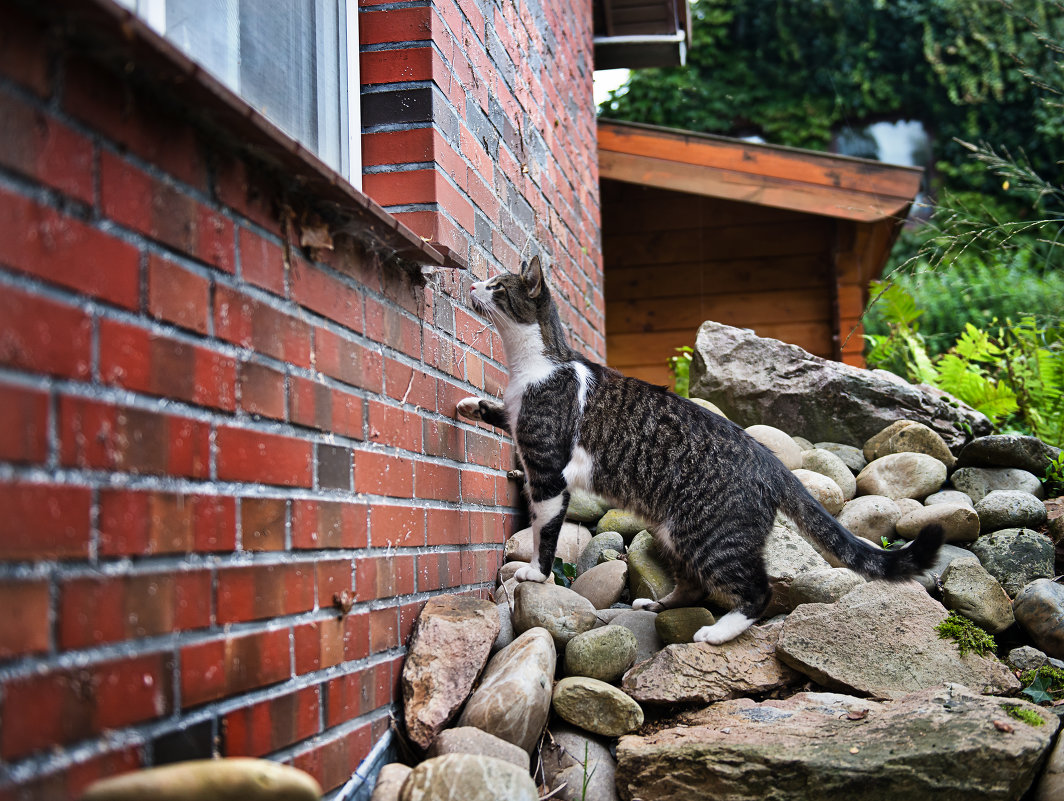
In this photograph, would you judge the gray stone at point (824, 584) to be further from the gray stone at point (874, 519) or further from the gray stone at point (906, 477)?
the gray stone at point (906, 477)

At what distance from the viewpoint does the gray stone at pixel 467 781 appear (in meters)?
1.74

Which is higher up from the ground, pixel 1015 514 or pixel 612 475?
pixel 612 475

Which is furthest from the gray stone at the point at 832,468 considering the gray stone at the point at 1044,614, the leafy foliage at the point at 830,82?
the leafy foliage at the point at 830,82

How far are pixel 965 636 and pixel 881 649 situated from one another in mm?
284

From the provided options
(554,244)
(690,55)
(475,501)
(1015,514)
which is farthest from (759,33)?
(475,501)

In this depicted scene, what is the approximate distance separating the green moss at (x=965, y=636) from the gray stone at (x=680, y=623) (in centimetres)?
77

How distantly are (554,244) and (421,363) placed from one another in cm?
210

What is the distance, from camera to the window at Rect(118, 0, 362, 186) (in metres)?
1.74

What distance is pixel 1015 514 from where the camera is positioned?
12.0 ft

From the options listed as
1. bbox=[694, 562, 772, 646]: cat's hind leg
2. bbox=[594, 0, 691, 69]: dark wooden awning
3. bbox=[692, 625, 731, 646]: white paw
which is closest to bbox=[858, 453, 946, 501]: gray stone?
bbox=[694, 562, 772, 646]: cat's hind leg

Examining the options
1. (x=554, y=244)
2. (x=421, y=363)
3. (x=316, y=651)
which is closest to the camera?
(x=316, y=651)

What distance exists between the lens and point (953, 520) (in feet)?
11.5

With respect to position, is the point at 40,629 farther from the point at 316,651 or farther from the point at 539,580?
the point at 539,580

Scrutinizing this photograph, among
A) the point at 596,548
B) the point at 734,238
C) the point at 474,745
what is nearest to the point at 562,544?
the point at 596,548
